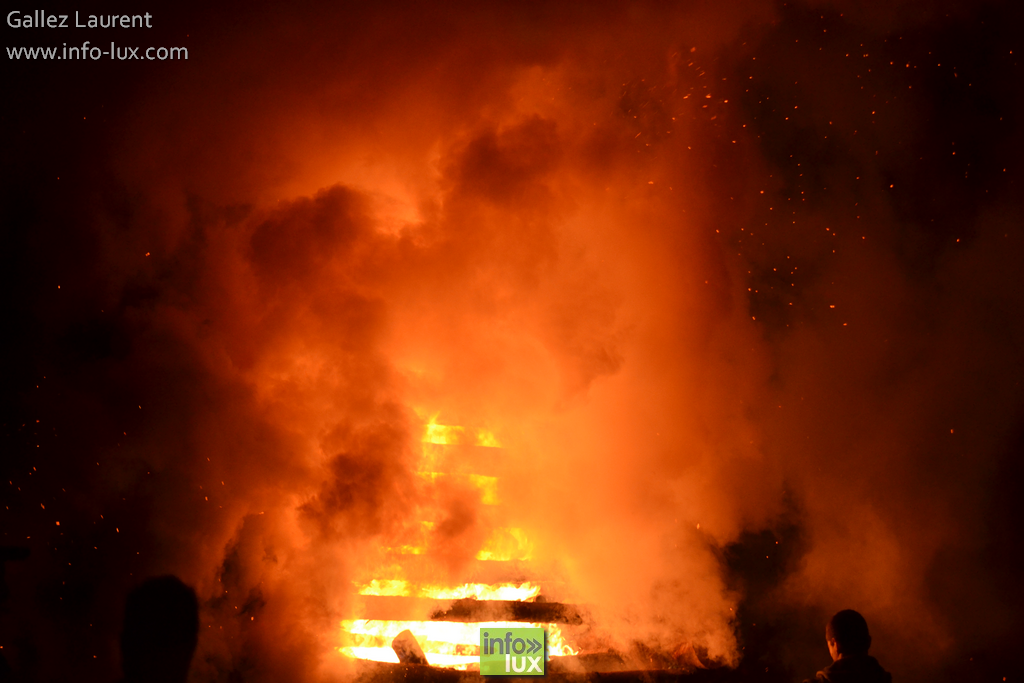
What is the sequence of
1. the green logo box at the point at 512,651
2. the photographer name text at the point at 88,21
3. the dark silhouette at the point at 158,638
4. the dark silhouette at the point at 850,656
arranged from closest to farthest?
the dark silhouette at the point at 850,656
the dark silhouette at the point at 158,638
the green logo box at the point at 512,651
the photographer name text at the point at 88,21

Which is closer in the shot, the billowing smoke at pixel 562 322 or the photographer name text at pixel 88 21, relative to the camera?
the billowing smoke at pixel 562 322

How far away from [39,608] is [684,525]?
4.47 m

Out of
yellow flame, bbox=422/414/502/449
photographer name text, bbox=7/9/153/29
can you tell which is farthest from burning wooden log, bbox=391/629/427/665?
photographer name text, bbox=7/9/153/29

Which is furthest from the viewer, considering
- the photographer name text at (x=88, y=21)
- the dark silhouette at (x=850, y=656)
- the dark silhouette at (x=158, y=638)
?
the photographer name text at (x=88, y=21)

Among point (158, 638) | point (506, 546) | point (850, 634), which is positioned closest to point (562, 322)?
point (506, 546)

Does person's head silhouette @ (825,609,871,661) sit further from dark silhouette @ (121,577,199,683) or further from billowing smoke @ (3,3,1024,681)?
dark silhouette @ (121,577,199,683)

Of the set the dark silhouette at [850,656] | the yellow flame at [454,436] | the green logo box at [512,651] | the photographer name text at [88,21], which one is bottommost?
the green logo box at [512,651]

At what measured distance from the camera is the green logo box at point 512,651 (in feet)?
12.2

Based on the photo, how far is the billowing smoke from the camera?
390 centimetres

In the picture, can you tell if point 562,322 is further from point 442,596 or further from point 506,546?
point 442,596

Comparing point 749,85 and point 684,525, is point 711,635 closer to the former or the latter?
point 684,525

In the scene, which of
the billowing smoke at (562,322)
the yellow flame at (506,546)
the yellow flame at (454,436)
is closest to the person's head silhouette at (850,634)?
the billowing smoke at (562,322)

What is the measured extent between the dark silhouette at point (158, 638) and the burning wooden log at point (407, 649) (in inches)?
53.4

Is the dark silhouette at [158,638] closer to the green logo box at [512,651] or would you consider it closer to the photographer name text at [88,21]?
the green logo box at [512,651]
